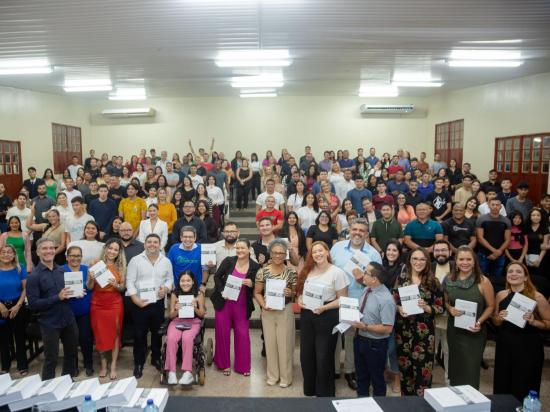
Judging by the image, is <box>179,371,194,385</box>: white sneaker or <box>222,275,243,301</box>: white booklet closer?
<box>179,371,194,385</box>: white sneaker

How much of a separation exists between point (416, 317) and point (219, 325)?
6.86 feet

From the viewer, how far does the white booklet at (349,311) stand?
3.51 m

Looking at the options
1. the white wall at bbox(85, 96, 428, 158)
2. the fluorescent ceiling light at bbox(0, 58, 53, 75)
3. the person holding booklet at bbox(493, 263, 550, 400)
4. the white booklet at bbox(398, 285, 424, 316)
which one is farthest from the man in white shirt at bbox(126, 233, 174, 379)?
the white wall at bbox(85, 96, 428, 158)

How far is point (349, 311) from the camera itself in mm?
3533

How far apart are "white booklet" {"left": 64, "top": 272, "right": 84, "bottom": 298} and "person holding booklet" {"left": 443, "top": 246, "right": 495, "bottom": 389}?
3494mm

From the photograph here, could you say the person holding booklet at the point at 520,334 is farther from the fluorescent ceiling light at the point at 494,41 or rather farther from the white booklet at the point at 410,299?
the fluorescent ceiling light at the point at 494,41

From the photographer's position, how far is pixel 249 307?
15.3ft

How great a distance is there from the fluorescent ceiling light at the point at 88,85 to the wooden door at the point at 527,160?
10.3 meters

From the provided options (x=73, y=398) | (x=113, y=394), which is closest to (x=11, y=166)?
(x=73, y=398)

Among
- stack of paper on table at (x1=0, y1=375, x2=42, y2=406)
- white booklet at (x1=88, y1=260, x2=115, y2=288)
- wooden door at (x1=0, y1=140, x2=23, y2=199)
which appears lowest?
stack of paper on table at (x1=0, y1=375, x2=42, y2=406)

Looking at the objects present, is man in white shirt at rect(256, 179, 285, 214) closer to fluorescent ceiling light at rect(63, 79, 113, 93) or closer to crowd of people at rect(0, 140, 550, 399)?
crowd of people at rect(0, 140, 550, 399)

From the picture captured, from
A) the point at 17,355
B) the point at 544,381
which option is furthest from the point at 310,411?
the point at 17,355

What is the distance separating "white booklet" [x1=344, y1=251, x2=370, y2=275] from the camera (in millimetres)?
4230

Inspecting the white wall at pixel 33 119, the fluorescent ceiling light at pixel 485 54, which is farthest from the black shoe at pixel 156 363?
the white wall at pixel 33 119
